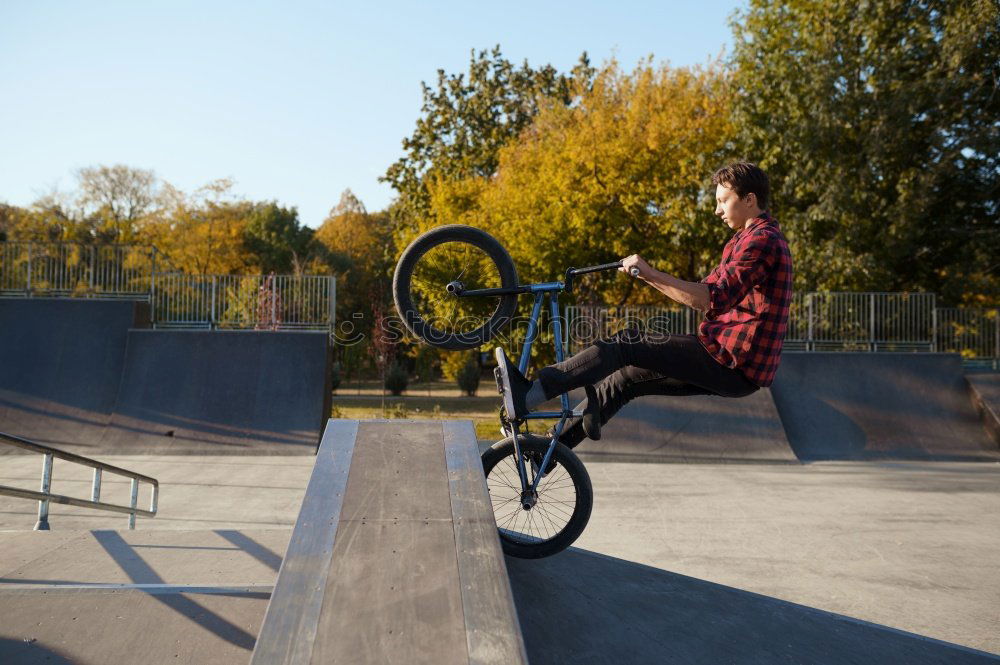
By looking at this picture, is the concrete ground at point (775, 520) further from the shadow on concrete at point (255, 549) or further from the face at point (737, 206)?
the face at point (737, 206)

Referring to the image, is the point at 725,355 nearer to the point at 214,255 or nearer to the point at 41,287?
the point at 41,287

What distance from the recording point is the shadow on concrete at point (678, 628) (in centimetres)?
399

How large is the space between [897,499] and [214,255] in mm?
38066

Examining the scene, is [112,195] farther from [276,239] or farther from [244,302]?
[244,302]

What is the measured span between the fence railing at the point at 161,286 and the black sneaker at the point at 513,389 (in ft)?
42.2

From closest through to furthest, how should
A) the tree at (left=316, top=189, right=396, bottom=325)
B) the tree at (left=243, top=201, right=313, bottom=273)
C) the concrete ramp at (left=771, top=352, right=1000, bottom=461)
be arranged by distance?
1. the concrete ramp at (left=771, top=352, right=1000, bottom=461)
2. the tree at (left=316, top=189, right=396, bottom=325)
3. the tree at (left=243, top=201, right=313, bottom=273)

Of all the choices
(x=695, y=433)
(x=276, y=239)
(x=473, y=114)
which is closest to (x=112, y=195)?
(x=276, y=239)

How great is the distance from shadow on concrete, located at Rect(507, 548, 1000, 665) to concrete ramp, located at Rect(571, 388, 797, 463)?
9455 mm

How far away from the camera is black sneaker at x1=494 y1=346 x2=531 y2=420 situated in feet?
14.4

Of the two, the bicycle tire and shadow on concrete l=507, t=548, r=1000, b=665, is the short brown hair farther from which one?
shadow on concrete l=507, t=548, r=1000, b=665

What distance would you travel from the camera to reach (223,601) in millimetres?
3932

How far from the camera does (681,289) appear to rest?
3.94 meters

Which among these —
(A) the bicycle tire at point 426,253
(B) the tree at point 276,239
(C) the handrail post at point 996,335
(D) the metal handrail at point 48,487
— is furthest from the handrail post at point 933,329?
(B) the tree at point 276,239

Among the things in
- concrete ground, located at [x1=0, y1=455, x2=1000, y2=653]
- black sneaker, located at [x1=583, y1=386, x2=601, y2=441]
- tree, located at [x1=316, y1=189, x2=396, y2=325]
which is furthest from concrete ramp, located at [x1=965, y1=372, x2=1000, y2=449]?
tree, located at [x1=316, y1=189, x2=396, y2=325]
